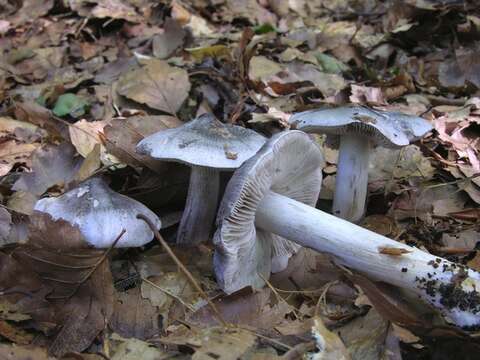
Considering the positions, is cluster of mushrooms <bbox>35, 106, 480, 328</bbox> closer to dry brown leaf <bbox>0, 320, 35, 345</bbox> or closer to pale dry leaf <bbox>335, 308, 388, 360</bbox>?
pale dry leaf <bbox>335, 308, 388, 360</bbox>

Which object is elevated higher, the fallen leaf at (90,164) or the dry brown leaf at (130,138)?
the dry brown leaf at (130,138)

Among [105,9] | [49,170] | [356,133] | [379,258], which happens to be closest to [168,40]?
[105,9]

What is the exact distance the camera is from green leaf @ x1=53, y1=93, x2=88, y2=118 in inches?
146

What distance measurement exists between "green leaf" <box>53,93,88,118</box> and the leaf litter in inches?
0.6

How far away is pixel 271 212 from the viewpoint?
2094mm

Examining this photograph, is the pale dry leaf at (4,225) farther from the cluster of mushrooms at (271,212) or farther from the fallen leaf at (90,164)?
the fallen leaf at (90,164)

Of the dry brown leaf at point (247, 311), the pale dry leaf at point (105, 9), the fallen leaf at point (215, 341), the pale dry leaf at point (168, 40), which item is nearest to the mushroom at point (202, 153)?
the dry brown leaf at point (247, 311)

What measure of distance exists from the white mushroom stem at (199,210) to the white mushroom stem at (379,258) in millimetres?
375

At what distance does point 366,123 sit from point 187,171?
97 cm

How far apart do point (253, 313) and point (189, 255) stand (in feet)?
1.90

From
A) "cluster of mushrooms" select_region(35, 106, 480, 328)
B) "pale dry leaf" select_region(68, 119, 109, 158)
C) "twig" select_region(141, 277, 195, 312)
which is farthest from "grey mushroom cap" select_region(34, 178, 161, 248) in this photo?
"pale dry leaf" select_region(68, 119, 109, 158)

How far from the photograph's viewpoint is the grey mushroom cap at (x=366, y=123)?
7.00 ft

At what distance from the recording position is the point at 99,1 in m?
5.59

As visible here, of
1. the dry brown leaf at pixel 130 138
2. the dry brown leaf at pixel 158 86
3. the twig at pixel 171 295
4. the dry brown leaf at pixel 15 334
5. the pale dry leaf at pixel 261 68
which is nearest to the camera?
the dry brown leaf at pixel 15 334
